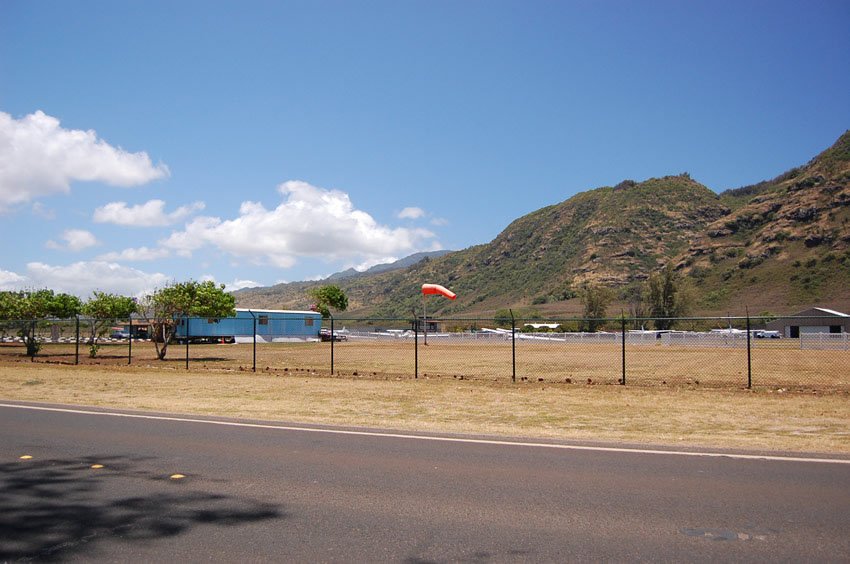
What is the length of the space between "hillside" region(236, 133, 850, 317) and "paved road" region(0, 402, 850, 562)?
79.2 metres

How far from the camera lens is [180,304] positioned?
35.0 meters

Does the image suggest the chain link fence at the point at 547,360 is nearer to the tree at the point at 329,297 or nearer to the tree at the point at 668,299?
the tree at the point at 668,299

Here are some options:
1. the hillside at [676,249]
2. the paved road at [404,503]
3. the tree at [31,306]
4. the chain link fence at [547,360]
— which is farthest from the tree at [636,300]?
the paved road at [404,503]

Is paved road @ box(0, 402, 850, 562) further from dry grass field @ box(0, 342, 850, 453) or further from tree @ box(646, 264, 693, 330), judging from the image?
tree @ box(646, 264, 693, 330)

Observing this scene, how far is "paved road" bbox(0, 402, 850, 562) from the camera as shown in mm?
5328

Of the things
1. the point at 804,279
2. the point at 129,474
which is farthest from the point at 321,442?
the point at 804,279

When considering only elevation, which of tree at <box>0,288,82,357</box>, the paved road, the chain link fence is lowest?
the chain link fence

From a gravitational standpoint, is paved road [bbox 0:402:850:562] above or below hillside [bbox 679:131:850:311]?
below

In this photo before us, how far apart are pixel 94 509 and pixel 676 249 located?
12456cm

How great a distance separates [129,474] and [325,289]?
100m

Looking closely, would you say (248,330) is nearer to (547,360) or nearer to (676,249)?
(547,360)

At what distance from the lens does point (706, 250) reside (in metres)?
109

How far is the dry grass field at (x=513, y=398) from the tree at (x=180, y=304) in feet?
20.1

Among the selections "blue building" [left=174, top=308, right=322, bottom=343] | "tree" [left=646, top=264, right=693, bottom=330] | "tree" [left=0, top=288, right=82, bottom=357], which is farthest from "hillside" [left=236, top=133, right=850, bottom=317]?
"tree" [left=0, top=288, right=82, bottom=357]
